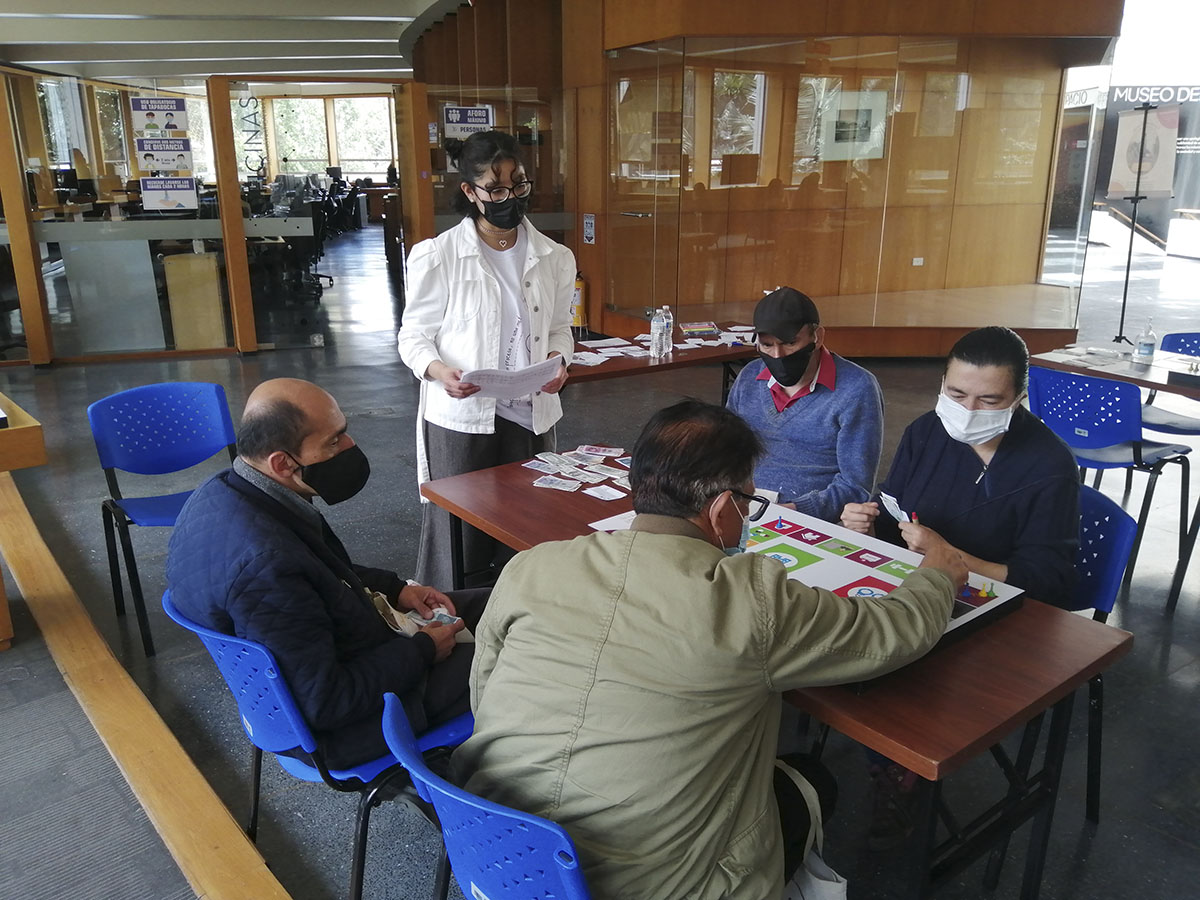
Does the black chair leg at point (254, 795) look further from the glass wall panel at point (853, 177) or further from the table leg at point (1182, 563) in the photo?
the glass wall panel at point (853, 177)

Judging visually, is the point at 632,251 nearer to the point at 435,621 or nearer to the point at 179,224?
the point at 179,224

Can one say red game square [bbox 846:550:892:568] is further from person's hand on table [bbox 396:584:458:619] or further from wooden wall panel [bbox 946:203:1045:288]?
wooden wall panel [bbox 946:203:1045:288]

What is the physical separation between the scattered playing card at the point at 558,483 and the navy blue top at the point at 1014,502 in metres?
0.95

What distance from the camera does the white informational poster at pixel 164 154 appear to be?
7.66 m

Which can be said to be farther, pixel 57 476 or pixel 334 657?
pixel 57 476

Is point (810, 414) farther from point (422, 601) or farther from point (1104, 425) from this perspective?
point (1104, 425)

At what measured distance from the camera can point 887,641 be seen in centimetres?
142

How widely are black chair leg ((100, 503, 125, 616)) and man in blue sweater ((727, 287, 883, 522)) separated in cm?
243

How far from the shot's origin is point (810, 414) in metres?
2.72

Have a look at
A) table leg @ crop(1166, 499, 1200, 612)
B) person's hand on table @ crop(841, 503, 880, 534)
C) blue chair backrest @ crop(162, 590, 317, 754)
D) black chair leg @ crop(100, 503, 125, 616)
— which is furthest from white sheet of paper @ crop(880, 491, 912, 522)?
black chair leg @ crop(100, 503, 125, 616)

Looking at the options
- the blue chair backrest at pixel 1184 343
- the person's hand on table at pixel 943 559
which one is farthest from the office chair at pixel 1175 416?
the person's hand on table at pixel 943 559

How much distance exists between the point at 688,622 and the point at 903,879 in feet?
4.56

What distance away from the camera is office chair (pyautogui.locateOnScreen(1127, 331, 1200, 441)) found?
4.23 m

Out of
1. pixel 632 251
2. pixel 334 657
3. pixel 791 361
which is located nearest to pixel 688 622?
pixel 334 657
